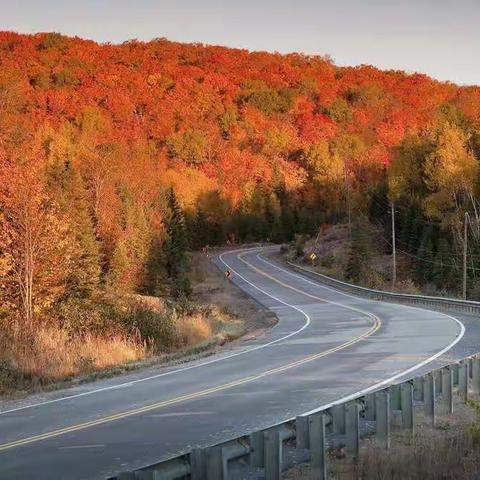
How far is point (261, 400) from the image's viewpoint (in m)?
11.8

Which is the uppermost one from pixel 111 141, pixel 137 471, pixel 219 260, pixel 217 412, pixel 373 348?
pixel 111 141

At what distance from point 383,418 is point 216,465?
3.25 meters

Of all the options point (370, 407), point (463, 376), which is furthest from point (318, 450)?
point (463, 376)

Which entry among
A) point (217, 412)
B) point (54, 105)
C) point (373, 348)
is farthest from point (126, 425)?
point (54, 105)

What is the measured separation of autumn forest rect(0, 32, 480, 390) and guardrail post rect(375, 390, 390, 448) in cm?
851

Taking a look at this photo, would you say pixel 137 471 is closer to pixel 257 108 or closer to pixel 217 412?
pixel 217 412

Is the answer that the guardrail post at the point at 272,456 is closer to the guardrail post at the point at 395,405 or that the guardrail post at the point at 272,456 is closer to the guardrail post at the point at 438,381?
the guardrail post at the point at 395,405

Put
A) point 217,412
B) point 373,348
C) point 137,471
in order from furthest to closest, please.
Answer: point 373,348 → point 217,412 → point 137,471

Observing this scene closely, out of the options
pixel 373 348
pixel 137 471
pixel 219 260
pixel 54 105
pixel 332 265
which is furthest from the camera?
pixel 54 105

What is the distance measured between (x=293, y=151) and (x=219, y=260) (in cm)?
4787

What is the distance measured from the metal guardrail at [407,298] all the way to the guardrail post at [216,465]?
2962cm

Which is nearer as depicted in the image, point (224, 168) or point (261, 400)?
point (261, 400)

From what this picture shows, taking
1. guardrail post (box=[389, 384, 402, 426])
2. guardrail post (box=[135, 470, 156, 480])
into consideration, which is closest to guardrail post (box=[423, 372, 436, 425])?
guardrail post (box=[389, 384, 402, 426])

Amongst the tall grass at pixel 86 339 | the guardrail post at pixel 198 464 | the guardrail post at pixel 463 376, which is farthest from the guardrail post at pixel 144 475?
the tall grass at pixel 86 339
